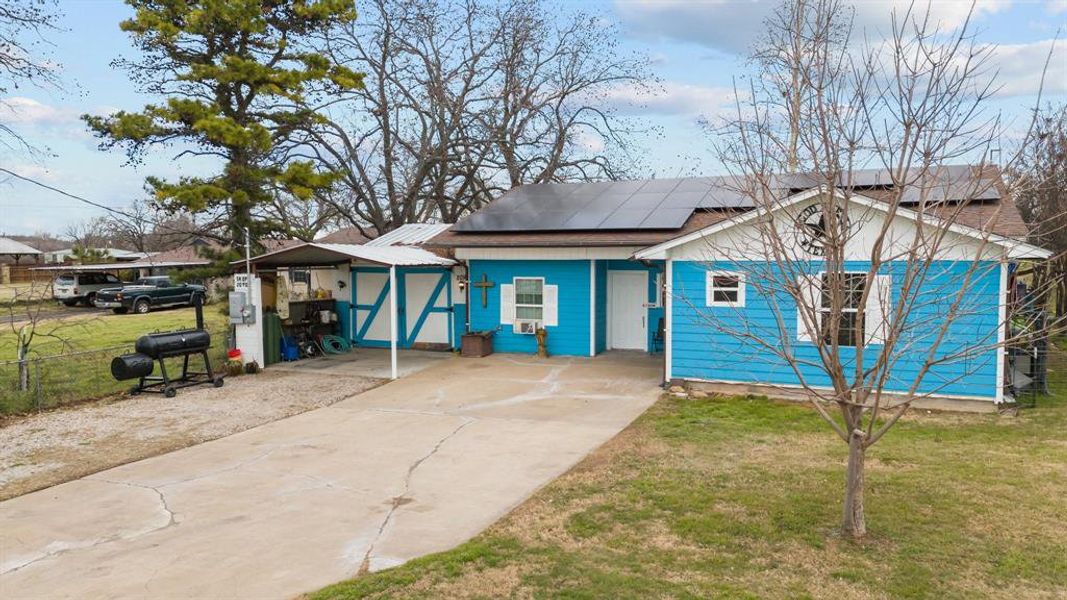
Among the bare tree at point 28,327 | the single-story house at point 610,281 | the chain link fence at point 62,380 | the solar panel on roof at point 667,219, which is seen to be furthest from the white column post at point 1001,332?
the bare tree at point 28,327

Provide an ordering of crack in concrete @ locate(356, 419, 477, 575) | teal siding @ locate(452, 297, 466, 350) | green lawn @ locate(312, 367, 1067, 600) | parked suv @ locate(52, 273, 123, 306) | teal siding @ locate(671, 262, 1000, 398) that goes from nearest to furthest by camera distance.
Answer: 1. green lawn @ locate(312, 367, 1067, 600)
2. crack in concrete @ locate(356, 419, 477, 575)
3. teal siding @ locate(671, 262, 1000, 398)
4. teal siding @ locate(452, 297, 466, 350)
5. parked suv @ locate(52, 273, 123, 306)

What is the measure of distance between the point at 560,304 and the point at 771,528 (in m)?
9.62

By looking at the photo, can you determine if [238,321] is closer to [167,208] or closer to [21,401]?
[21,401]

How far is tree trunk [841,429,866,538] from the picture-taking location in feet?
17.8

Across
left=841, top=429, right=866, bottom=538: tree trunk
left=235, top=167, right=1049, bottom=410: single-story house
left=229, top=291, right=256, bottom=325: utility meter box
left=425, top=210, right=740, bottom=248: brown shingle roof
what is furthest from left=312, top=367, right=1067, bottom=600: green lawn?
left=229, top=291, right=256, bottom=325: utility meter box

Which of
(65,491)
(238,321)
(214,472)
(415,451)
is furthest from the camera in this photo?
(238,321)


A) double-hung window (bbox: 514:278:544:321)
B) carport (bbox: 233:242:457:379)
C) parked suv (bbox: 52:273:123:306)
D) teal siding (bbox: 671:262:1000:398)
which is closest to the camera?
teal siding (bbox: 671:262:1000:398)

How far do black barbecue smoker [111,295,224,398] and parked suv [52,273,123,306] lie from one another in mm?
22925

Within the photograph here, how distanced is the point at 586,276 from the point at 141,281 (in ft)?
88.3

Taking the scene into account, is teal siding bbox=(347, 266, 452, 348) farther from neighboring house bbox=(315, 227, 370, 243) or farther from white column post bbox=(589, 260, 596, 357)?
neighboring house bbox=(315, 227, 370, 243)

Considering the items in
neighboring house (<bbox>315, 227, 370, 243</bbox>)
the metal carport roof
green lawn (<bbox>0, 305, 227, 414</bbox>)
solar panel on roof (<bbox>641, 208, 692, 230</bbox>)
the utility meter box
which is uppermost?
neighboring house (<bbox>315, 227, 370, 243</bbox>)

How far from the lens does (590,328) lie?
49.2 ft

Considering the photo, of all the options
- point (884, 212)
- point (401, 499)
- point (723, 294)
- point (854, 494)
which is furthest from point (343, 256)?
point (854, 494)

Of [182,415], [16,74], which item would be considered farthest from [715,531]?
[16,74]
